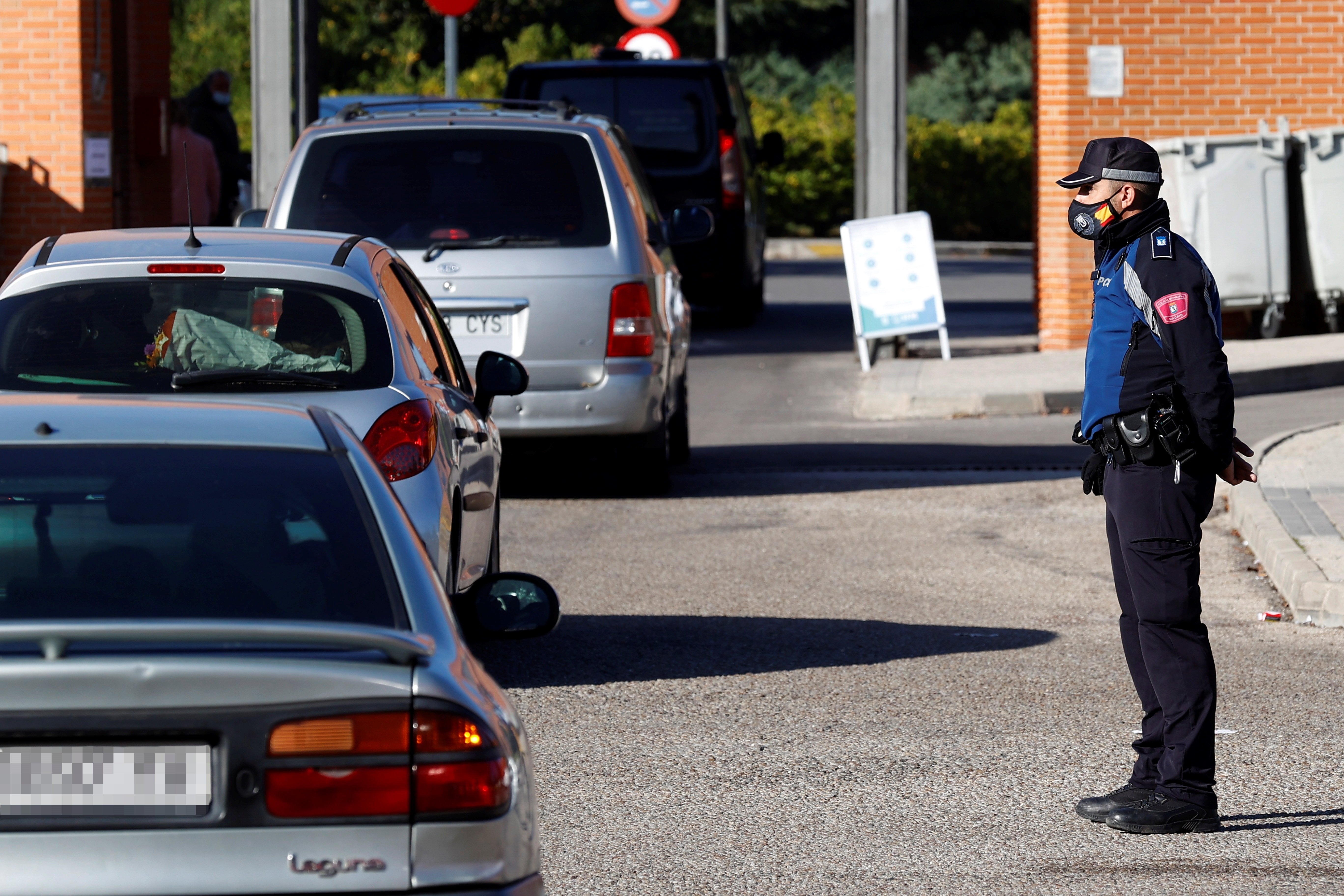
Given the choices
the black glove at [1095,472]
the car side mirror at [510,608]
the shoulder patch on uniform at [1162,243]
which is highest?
the shoulder patch on uniform at [1162,243]

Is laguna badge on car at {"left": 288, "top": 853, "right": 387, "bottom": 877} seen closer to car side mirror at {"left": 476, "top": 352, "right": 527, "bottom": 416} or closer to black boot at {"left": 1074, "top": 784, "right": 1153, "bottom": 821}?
black boot at {"left": 1074, "top": 784, "right": 1153, "bottom": 821}

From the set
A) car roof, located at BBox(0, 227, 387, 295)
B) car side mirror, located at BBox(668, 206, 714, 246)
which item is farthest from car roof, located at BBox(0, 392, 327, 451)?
car side mirror, located at BBox(668, 206, 714, 246)

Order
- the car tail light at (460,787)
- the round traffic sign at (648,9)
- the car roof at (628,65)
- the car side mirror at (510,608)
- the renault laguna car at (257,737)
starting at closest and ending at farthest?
the renault laguna car at (257,737), the car tail light at (460,787), the car side mirror at (510,608), the car roof at (628,65), the round traffic sign at (648,9)

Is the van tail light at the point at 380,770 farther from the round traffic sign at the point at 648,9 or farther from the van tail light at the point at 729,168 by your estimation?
the round traffic sign at the point at 648,9

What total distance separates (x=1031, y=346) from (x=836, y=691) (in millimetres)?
12320

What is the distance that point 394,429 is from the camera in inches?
250

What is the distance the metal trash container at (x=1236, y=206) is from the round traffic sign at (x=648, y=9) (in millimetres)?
11605

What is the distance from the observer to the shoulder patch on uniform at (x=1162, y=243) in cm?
525

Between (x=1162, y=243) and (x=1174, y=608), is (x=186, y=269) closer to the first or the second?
(x=1162, y=243)

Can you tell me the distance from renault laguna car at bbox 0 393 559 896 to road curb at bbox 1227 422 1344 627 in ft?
14.0

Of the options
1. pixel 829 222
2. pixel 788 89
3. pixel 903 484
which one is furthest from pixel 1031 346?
pixel 788 89

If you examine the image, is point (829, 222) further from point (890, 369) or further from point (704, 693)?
point (704, 693)

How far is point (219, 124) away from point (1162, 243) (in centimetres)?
1869

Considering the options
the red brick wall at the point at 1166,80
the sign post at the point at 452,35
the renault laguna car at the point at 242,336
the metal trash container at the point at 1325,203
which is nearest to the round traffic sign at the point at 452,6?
the sign post at the point at 452,35
